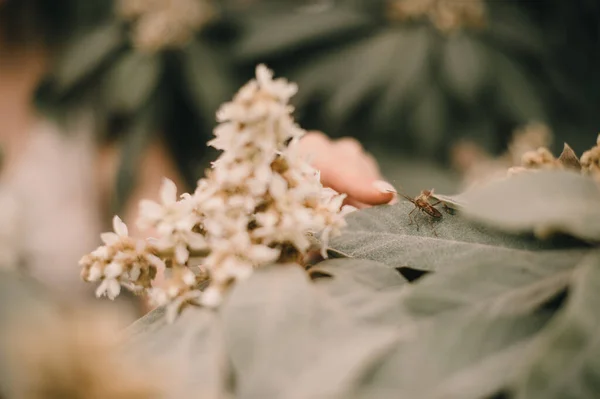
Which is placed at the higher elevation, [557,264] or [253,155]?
[253,155]

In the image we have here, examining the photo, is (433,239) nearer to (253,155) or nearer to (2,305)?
(253,155)

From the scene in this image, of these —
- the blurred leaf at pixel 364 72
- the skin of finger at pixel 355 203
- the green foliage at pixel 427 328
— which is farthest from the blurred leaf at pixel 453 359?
the blurred leaf at pixel 364 72

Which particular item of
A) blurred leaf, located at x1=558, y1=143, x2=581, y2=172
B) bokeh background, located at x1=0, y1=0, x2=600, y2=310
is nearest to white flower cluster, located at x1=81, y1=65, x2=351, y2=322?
blurred leaf, located at x1=558, y1=143, x2=581, y2=172

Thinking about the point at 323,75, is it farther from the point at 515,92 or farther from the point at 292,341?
the point at 292,341

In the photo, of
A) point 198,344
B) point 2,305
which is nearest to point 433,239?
point 198,344

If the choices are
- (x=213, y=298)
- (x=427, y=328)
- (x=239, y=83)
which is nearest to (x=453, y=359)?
(x=427, y=328)

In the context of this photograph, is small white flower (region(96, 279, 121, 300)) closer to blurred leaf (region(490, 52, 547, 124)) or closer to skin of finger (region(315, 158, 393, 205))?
skin of finger (region(315, 158, 393, 205))
